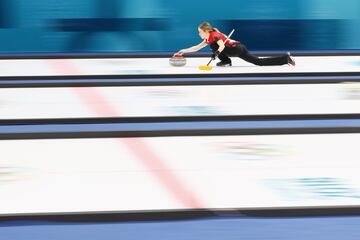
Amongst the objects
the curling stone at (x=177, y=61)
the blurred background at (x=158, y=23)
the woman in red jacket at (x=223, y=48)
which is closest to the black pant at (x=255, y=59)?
the woman in red jacket at (x=223, y=48)

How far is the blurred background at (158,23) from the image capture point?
30.8 ft

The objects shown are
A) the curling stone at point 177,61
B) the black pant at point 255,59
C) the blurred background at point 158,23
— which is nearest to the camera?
the black pant at point 255,59

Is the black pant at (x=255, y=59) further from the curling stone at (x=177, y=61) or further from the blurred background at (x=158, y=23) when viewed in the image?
the blurred background at (x=158, y=23)

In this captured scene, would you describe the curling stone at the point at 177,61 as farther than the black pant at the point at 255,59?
Yes

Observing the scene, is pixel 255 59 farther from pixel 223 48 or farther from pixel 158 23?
pixel 158 23

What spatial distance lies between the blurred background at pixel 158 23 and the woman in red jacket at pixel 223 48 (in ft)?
7.08

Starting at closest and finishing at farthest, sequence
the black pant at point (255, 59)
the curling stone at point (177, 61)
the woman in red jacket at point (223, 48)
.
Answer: the woman in red jacket at point (223, 48), the black pant at point (255, 59), the curling stone at point (177, 61)

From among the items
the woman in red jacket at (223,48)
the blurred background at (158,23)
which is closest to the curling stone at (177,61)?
→ the woman in red jacket at (223,48)

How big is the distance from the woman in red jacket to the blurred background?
2.16m

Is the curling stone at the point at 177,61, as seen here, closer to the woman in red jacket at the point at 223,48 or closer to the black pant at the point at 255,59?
the woman in red jacket at the point at 223,48

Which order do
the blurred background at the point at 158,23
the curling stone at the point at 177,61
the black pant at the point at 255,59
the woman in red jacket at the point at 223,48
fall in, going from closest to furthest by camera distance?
the woman in red jacket at the point at 223,48 → the black pant at the point at 255,59 → the curling stone at the point at 177,61 → the blurred background at the point at 158,23

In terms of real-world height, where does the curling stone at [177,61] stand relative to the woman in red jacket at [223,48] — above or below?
below

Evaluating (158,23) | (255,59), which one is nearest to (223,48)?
(255,59)

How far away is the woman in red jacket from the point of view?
6.98 meters
